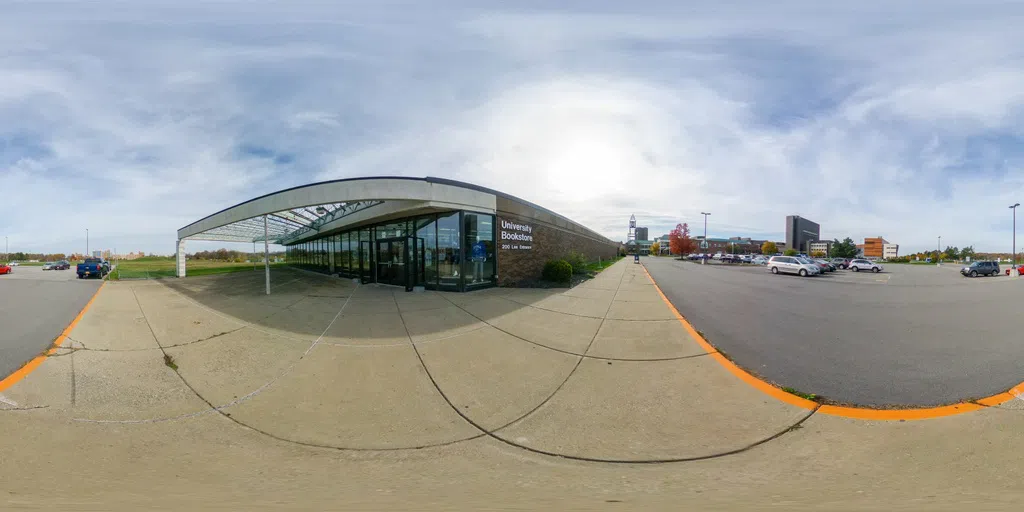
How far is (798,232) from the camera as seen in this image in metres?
102

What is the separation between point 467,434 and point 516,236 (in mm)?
11128

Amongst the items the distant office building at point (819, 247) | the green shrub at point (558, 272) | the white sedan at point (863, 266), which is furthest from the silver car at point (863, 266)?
the distant office building at point (819, 247)

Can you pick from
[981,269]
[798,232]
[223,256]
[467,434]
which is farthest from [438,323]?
[798,232]

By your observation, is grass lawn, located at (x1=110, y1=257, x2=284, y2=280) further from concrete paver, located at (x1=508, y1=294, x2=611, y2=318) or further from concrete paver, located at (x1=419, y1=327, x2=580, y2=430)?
concrete paver, located at (x1=419, y1=327, x2=580, y2=430)

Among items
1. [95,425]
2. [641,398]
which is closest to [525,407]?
[641,398]

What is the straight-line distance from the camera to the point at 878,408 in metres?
3.53

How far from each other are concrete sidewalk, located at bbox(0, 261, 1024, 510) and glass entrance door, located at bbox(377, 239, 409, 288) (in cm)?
781

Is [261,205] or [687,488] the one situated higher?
[261,205]

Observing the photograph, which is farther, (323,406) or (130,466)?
(323,406)

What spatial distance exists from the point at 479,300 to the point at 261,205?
8.55 metres

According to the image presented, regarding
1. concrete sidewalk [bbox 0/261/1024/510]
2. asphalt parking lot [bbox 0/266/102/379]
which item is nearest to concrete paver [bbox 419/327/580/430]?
concrete sidewalk [bbox 0/261/1024/510]

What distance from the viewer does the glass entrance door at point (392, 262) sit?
13.5m

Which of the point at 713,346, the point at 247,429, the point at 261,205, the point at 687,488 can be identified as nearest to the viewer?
the point at 687,488

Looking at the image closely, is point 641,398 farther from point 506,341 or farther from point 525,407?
point 506,341
